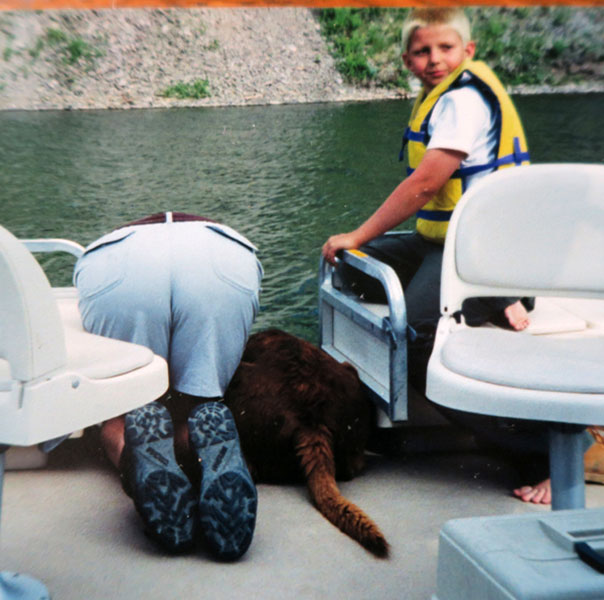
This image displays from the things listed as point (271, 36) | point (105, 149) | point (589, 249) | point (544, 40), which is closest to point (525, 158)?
point (589, 249)

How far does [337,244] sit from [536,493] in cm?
76

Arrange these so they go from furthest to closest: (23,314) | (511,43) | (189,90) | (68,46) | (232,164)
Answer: (232,164)
(189,90)
(68,46)
(511,43)
(23,314)

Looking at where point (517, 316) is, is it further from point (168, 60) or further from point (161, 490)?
point (168, 60)

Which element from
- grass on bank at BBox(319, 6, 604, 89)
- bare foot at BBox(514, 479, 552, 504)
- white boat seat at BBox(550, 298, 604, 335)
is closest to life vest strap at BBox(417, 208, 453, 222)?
white boat seat at BBox(550, 298, 604, 335)

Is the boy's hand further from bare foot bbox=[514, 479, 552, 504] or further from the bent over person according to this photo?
bare foot bbox=[514, 479, 552, 504]

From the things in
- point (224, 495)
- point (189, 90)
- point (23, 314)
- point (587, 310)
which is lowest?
point (224, 495)

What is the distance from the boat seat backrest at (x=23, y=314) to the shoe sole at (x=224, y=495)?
0.41 meters

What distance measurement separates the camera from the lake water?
18.5 feet

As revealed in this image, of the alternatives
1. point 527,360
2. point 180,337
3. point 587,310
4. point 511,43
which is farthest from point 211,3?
point 511,43

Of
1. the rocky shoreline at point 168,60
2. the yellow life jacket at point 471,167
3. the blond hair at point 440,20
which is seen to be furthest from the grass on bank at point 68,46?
the yellow life jacket at point 471,167

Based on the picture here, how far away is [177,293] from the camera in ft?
5.22

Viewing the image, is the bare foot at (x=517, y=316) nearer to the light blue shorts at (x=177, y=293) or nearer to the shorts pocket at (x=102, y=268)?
the light blue shorts at (x=177, y=293)

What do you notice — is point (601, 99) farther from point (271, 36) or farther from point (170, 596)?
point (170, 596)

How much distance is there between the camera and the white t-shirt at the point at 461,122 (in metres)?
1.80
